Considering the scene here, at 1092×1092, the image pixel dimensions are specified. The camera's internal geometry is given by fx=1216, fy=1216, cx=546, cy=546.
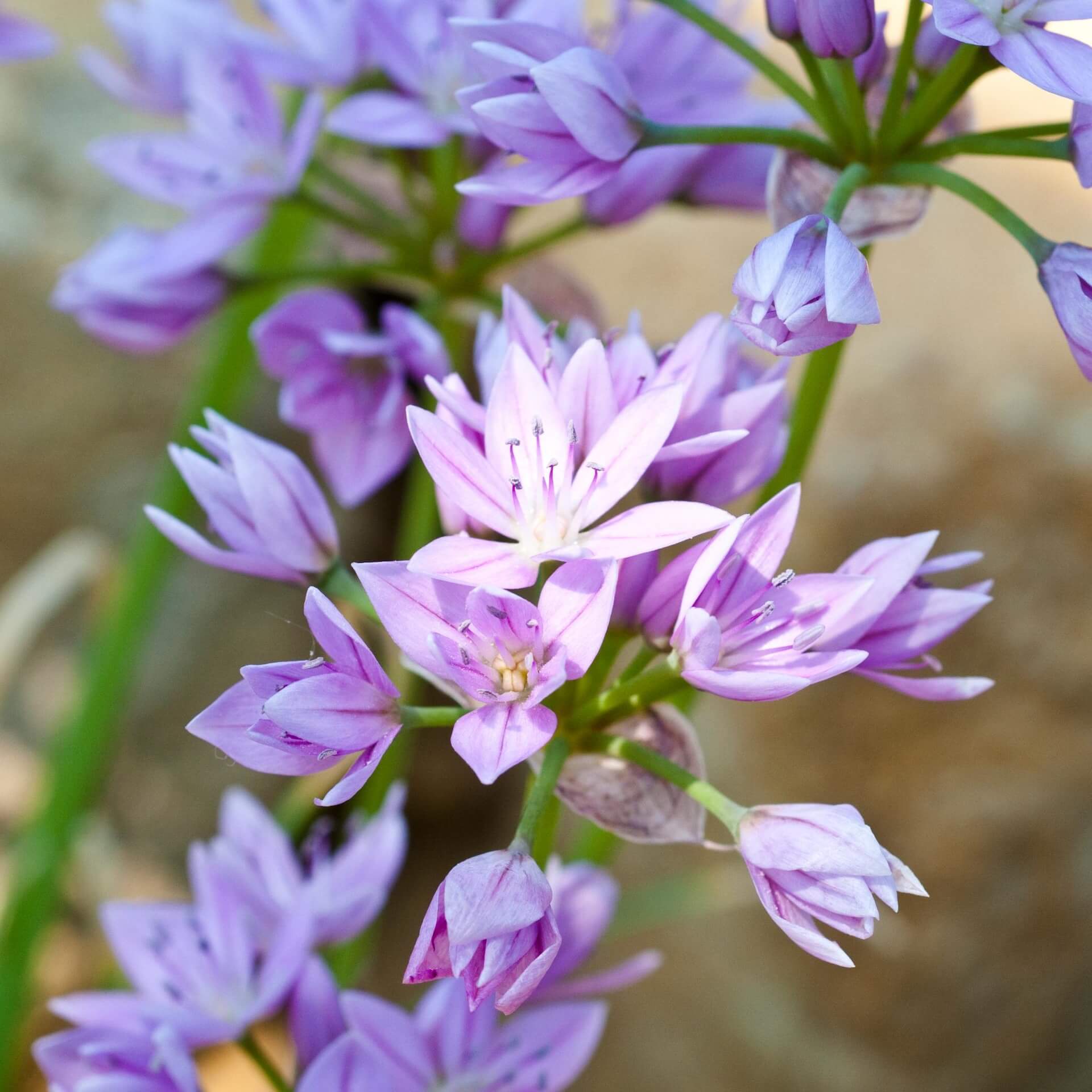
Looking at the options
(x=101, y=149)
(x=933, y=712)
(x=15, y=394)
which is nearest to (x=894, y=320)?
(x=933, y=712)

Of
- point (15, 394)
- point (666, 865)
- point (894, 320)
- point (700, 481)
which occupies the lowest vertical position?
point (666, 865)

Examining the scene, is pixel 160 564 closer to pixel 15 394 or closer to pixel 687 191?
pixel 687 191

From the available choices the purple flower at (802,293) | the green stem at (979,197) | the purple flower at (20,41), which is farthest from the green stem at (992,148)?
the purple flower at (20,41)

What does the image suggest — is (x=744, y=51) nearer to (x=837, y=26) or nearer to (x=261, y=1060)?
(x=837, y=26)

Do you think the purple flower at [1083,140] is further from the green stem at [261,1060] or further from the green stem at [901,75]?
the green stem at [261,1060]

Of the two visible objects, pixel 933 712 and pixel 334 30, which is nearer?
pixel 334 30

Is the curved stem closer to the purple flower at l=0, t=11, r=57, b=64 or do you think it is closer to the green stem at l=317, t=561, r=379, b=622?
the green stem at l=317, t=561, r=379, b=622

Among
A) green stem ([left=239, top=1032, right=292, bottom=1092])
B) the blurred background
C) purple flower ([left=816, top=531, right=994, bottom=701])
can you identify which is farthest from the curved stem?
green stem ([left=239, top=1032, right=292, bottom=1092])
